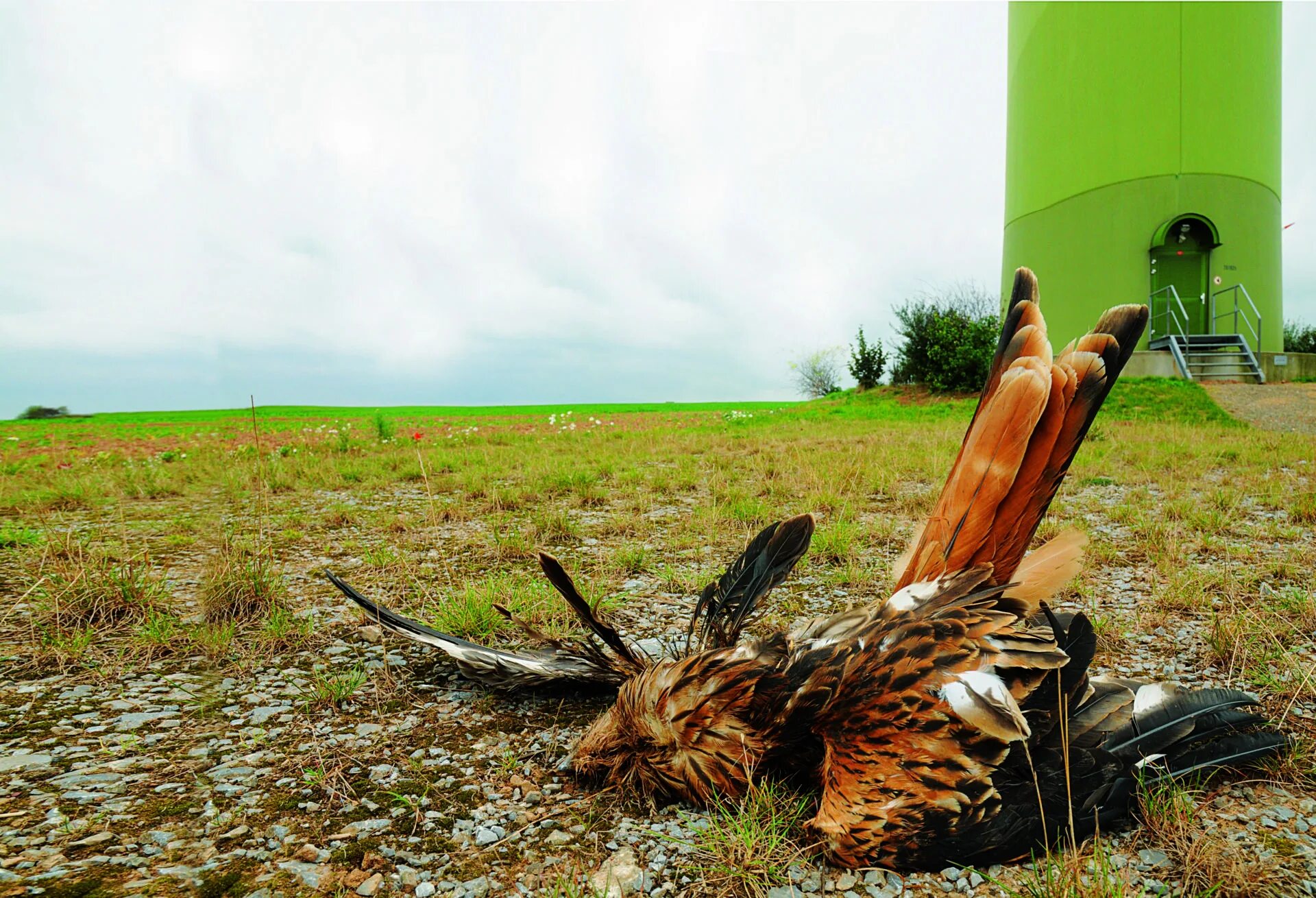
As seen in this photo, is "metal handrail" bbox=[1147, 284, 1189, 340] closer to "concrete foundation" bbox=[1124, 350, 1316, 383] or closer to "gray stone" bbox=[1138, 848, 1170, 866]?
"concrete foundation" bbox=[1124, 350, 1316, 383]

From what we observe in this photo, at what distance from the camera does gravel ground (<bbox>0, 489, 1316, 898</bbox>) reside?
1667 millimetres

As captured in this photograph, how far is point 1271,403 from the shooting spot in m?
13.6

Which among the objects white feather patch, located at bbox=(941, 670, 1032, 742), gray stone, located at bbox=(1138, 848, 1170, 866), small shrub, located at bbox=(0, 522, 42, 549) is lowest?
gray stone, located at bbox=(1138, 848, 1170, 866)

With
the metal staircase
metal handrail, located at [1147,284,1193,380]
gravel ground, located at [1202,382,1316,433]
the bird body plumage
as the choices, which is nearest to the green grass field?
the bird body plumage

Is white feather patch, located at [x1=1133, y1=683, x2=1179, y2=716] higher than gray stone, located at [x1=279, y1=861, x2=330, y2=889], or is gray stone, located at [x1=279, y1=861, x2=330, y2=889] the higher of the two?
white feather patch, located at [x1=1133, y1=683, x2=1179, y2=716]

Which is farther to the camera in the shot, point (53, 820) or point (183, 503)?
point (183, 503)

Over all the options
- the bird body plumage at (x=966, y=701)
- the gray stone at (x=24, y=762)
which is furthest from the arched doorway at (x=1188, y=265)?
the gray stone at (x=24, y=762)

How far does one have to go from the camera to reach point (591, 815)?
77.0 inches

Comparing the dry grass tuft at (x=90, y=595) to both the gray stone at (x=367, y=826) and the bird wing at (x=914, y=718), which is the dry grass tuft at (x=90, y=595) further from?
the bird wing at (x=914, y=718)

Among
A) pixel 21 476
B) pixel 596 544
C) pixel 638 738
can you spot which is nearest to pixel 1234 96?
pixel 596 544

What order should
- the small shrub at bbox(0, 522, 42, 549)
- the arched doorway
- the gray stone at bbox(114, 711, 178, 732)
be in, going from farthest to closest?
the arched doorway < the small shrub at bbox(0, 522, 42, 549) < the gray stone at bbox(114, 711, 178, 732)

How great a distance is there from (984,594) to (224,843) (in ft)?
7.77

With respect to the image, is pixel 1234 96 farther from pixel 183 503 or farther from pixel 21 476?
pixel 21 476

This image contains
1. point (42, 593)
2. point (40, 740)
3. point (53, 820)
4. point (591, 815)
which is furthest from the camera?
point (42, 593)
